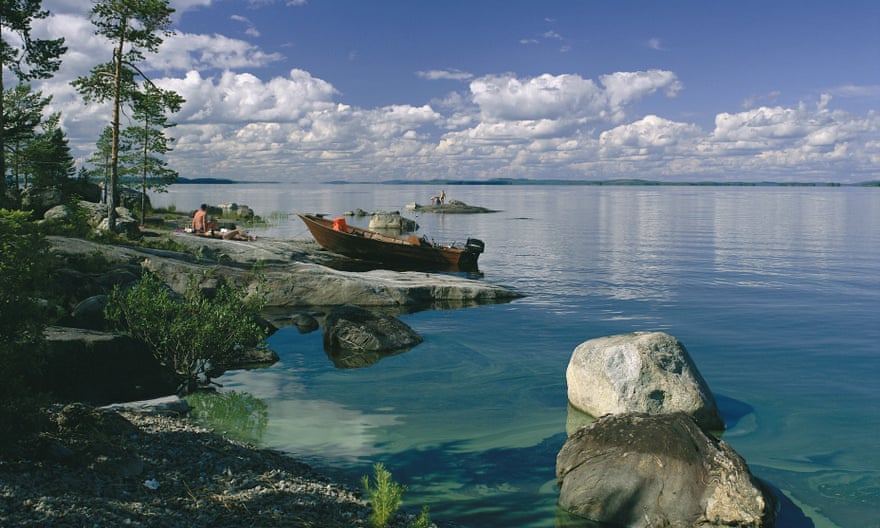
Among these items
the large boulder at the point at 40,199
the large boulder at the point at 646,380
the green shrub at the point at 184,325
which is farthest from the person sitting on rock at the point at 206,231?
the large boulder at the point at 646,380

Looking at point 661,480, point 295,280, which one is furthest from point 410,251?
point 661,480

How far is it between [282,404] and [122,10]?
24048 millimetres

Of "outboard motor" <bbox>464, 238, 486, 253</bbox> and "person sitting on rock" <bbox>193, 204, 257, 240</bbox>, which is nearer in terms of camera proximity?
"person sitting on rock" <bbox>193, 204, 257, 240</bbox>

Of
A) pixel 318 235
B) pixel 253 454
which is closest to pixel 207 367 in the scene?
pixel 253 454

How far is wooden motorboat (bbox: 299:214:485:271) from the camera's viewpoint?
114 feet

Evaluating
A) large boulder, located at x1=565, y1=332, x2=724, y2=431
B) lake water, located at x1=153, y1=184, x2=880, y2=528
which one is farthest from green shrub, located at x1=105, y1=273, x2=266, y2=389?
large boulder, located at x1=565, y1=332, x2=724, y2=431

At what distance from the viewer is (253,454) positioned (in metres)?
9.07

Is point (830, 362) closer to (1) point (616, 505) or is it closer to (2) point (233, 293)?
(1) point (616, 505)

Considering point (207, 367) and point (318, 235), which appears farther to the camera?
point (318, 235)

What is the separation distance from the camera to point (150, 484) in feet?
23.5

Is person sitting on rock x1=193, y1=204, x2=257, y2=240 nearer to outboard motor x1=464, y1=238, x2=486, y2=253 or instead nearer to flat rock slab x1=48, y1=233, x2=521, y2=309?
flat rock slab x1=48, y1=233, x2=521, y2=309

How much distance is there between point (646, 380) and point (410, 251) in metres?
24.8

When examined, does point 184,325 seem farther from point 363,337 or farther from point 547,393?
point 547,393

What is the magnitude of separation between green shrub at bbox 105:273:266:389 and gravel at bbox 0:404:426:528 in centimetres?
421
